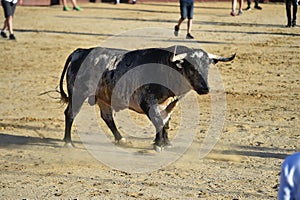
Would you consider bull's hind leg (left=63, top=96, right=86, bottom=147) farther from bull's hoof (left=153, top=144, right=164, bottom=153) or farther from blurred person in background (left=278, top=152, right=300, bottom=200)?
blurred person in background (left=278, top=152, right=300, bottom=200)

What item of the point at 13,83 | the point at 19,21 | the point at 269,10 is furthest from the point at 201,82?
the point at 269,10

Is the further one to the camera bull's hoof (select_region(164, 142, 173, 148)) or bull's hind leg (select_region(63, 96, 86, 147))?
bull's hind leg (select_region(63, 96, 86, 147))

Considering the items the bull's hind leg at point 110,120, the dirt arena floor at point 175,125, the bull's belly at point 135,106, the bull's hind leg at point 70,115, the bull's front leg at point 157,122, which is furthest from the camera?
the bull's hind leg at point 110,120

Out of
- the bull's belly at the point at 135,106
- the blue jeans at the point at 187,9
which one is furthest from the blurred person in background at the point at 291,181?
the blue jeans at the point at 187,9

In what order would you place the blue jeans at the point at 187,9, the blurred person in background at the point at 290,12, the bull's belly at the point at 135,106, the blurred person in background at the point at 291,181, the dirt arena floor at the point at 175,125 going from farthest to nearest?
the blurred person in background at the point at 290,12, the blue jeans at the point at 187,9, the bull's belly at the point at 135,106, the dirt arena floor at the point at 175,125, the blurred person in background at the point at 291,181

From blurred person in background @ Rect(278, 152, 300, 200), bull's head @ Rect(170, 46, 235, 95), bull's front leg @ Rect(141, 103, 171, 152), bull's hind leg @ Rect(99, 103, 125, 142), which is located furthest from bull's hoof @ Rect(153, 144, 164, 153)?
blurred person in background @ Rect(278, 152, 300, 200)

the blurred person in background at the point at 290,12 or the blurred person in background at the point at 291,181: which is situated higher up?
the blurred person in background at the point at 291,181

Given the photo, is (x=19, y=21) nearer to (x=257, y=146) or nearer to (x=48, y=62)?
(x=48, y=62)

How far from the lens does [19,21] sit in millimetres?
22766

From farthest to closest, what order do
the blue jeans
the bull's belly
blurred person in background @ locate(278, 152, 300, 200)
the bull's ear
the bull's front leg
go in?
the blue jeans → the bull's belly → the bull's front leg → the bull's ear → blurred person in background @ locate(278, 152, 300, 200)

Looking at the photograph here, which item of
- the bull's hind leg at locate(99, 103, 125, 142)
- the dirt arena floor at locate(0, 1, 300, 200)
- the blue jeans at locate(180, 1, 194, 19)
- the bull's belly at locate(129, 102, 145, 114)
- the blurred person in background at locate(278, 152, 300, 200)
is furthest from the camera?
the blue jeans at locate(180, 1, 194, 19)

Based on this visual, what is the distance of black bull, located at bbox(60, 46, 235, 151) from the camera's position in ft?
27.8

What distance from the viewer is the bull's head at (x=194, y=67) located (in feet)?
27.6

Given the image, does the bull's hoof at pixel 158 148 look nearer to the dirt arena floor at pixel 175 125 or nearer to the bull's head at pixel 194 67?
the dirt arena floor at pixel 175 125
